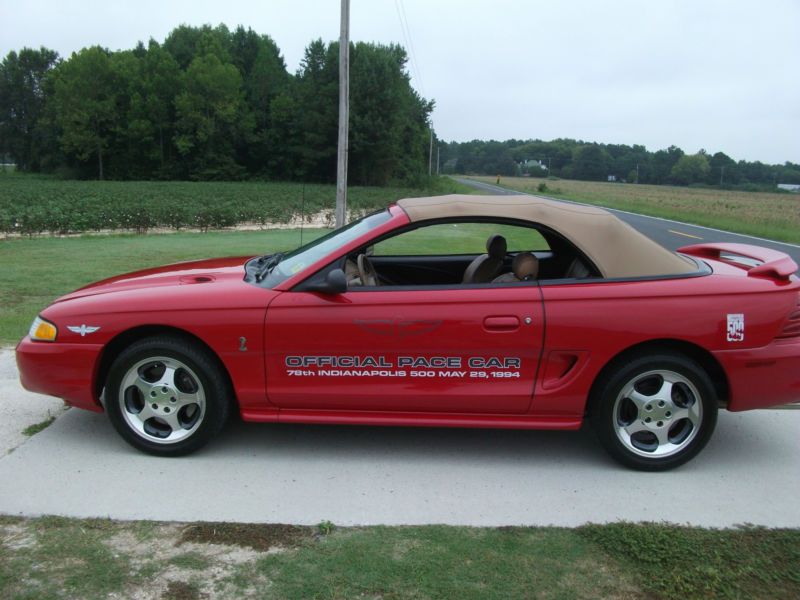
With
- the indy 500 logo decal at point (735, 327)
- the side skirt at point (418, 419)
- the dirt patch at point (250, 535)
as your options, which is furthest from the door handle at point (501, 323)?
the dirt patch at point (250, 535)

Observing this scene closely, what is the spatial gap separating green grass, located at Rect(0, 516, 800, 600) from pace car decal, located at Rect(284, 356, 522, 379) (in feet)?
2.90

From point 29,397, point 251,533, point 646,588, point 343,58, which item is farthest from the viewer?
point 343,58

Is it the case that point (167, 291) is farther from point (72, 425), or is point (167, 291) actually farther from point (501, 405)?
point (501, 405)

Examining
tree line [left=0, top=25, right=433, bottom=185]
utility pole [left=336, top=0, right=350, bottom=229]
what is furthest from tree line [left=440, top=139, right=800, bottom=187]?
utility pole [left=336, top=0, right=350, bottom=229]

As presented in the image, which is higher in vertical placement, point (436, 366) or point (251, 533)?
point (436, 366)

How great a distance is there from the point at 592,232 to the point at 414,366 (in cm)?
132

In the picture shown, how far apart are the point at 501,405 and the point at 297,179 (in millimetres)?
80107

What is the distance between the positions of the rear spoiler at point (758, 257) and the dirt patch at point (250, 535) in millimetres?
2929

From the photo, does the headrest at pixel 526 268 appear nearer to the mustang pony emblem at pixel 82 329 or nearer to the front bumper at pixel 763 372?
the front bumper at pixel 763 372

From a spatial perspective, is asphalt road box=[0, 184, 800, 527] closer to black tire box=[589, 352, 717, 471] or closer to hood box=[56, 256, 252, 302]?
black tire box=[589, 352, 717, 471]

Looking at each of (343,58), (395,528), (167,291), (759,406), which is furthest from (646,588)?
(343,58)

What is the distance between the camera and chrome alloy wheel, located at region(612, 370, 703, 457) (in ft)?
12.3

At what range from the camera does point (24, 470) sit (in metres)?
3.68

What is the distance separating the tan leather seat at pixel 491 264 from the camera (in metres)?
4.46
